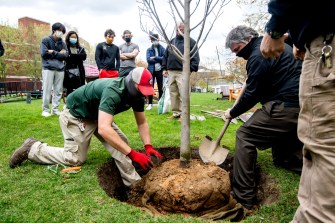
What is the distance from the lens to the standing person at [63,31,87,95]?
23.5 ft

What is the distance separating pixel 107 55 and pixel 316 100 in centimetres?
688

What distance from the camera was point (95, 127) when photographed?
155 inches

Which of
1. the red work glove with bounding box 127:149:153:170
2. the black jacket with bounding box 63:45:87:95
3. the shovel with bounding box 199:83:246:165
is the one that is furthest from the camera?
the black jacket with bounding box 63:45:87:95

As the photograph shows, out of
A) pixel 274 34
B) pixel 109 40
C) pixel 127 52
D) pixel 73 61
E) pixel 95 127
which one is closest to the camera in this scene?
pixel 274 34

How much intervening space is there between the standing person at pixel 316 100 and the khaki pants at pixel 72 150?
246 centimetres

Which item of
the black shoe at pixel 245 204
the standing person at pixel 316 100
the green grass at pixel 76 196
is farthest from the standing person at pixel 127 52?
the standing person at pixel 316 100

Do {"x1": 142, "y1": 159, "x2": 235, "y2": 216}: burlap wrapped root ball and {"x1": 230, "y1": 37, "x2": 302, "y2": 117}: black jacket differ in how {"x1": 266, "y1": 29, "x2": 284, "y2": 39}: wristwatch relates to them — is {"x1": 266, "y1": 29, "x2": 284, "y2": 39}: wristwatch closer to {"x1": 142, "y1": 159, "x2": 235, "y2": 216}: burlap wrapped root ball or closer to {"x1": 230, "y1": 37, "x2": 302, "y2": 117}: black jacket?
{"x1": 230, "y1": 37, "x2": 302, "y2": 117}: black jacket

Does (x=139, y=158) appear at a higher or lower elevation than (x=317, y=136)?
lower

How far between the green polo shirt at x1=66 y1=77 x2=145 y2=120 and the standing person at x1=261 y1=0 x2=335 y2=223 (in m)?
2.00

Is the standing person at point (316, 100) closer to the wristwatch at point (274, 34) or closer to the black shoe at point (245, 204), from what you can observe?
the wristwatch at point (274, 34)

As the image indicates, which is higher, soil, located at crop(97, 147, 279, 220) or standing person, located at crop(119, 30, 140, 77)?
standing person, located at crop(119, 30, 140, 77)

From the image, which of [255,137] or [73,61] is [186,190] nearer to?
[255,137]

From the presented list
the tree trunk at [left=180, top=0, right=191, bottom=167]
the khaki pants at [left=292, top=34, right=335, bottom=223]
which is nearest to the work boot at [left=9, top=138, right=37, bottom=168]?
the tree trunk at [left=180, top=0, right=191, bottom=167]

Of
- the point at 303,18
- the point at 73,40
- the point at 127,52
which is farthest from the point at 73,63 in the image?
the point at 303,18
